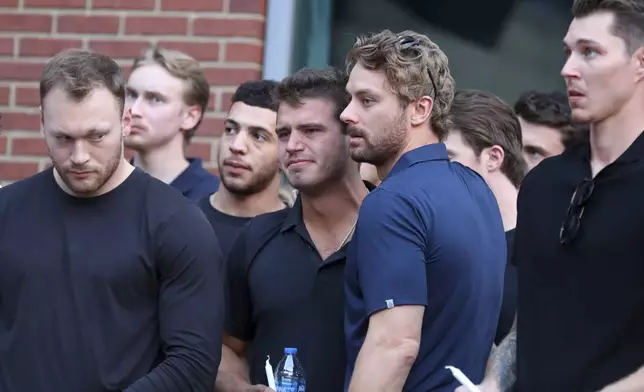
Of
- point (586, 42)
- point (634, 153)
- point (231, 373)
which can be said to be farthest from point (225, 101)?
point (634, 153)

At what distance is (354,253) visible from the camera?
3.52 metres

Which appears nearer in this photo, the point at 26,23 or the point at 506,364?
the point at 506,364

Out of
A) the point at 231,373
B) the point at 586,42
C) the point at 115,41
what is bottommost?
the point at 231,373

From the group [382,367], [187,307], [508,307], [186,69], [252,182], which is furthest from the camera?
[186,69]

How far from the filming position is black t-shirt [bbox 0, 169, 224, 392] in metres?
3.68

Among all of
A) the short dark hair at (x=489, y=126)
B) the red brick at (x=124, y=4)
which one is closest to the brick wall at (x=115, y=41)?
the red brick at (x=124, y=4)

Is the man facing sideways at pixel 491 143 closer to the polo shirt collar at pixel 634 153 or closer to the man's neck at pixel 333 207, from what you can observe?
the man's neck at pixel 333 207

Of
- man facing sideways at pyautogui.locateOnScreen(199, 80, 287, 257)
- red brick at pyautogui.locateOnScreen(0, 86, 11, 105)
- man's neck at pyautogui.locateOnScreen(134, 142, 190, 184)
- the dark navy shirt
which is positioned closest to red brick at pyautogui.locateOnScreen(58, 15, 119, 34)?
red brick at pyautogui.locateOnScreen(0, 86, 11, 105)

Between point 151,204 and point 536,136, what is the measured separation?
2.09 meters

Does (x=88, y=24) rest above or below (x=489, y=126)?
above

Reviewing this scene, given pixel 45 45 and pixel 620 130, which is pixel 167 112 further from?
pixel 620 130

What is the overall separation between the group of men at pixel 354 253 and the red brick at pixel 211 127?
121cm

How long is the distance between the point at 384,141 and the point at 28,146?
2.51 m

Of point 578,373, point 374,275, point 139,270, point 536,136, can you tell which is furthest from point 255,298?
point 536,136
